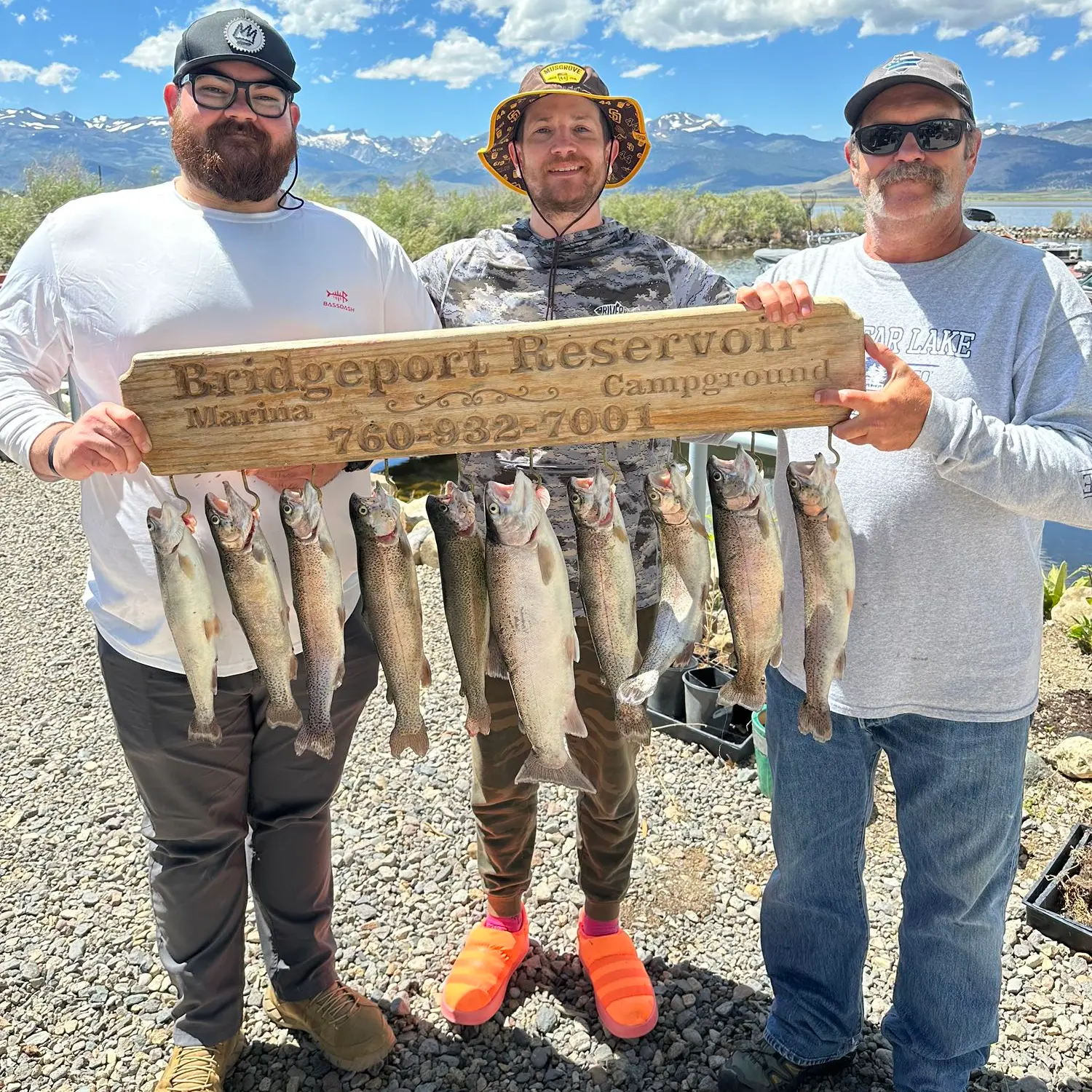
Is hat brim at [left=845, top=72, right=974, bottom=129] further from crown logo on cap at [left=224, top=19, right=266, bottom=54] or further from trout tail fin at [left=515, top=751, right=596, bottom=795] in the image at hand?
trout tail fin at [left=515, top=751, right=596, bottom=795]

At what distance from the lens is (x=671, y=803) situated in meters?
5.08

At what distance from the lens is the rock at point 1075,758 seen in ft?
15.9

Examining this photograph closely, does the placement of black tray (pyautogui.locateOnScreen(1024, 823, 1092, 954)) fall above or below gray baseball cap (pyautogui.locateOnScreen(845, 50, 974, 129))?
below

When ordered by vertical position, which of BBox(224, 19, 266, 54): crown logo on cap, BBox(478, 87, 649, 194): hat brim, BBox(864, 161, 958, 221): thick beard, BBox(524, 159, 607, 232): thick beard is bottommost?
BBox(864, 161, 958, 221): thick beard

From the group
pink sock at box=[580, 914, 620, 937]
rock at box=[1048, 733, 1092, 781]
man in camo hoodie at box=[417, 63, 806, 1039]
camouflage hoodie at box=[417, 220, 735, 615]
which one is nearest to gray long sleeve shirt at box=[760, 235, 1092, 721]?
camouflage hoodie at box=[417, 220, 735, 615]

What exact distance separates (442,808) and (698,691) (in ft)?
5.96

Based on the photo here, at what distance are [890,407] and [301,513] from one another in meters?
1.70

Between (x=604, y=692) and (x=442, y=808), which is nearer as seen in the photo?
(x=604, y=692)

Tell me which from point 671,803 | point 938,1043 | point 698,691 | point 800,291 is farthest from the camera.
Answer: point 698,691

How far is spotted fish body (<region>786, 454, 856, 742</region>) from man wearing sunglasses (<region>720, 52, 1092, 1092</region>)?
0.55ft

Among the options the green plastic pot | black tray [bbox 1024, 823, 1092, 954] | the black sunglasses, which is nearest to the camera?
the black sunglasses

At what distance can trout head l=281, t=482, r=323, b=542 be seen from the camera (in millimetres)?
2453

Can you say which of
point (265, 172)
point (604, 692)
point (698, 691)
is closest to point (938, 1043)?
point (604, 692)

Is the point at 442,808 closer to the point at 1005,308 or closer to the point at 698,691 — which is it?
the point at 698,691
